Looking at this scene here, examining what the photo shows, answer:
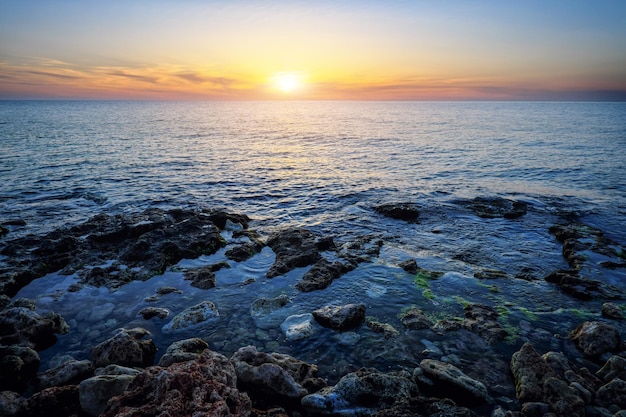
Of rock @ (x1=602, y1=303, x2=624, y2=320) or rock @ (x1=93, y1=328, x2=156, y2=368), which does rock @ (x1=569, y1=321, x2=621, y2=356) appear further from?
rock @ (x1=93, y1=328, x2=156, y2=368)

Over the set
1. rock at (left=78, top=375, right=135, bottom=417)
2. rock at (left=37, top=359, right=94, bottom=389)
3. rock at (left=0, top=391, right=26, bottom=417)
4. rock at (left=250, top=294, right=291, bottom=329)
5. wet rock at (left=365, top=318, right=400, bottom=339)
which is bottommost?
rock at (left=250, top=294, right=291, bottom=329)

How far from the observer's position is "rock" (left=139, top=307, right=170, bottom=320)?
10.3 metres

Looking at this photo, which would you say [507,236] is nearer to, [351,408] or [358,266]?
[358,266]

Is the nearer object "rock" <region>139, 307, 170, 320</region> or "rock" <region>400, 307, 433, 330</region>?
"rock" <region>400, 307, 433, 330</region>

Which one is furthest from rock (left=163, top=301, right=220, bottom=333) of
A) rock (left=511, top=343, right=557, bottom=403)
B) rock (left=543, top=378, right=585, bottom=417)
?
rock (left=543, top=378, right=585, bottom=417)

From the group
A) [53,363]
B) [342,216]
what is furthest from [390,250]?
[53,363]

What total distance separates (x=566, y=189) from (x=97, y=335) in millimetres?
31845

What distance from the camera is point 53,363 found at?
322 inches

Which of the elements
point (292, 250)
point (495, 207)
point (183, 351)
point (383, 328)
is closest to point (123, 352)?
point (183, 351)

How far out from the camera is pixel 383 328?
31.5 feet

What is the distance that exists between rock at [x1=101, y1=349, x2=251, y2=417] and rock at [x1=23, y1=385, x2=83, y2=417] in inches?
74.8

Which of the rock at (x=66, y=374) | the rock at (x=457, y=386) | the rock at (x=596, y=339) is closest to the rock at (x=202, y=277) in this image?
the rock at (x=66, y=374)

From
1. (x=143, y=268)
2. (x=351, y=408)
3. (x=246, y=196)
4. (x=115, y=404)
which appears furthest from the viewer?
(x=246, y=196)

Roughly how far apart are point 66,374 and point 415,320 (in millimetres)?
8725
